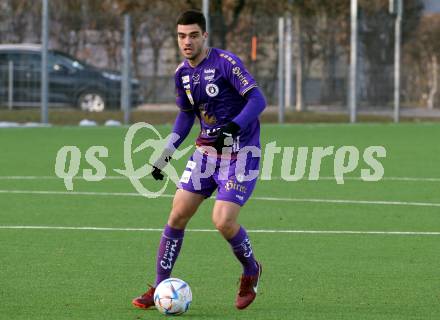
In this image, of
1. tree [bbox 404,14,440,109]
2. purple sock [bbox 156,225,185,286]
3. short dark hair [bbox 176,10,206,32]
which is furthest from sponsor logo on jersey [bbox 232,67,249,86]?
tree [bbox 404,14,440,109]

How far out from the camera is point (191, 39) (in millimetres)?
8414

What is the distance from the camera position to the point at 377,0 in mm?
35844

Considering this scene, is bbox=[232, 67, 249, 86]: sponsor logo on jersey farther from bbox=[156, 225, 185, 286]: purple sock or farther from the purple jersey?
bbox=[156, 225, 185, 286]: purple sock

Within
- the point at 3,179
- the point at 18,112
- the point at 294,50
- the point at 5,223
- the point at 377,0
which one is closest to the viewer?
the point at 5,223

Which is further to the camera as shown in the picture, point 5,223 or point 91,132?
point 91,132

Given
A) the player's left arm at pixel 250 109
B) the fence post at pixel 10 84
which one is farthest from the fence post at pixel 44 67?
the player's left arm at pixel 250 109

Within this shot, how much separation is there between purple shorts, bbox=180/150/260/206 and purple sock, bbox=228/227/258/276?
0.22 meters

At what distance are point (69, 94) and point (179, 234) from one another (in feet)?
75.6

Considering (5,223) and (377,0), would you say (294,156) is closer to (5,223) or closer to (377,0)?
(5,223)

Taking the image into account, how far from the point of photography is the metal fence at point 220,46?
31344 mm

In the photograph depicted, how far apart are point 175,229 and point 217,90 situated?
37.4 inches

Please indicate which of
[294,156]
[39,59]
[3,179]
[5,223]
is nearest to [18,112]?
[39,59]

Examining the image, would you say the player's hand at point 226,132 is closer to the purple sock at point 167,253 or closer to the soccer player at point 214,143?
the soccer player at point 214,143

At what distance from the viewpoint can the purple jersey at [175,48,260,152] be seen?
8.55 m
